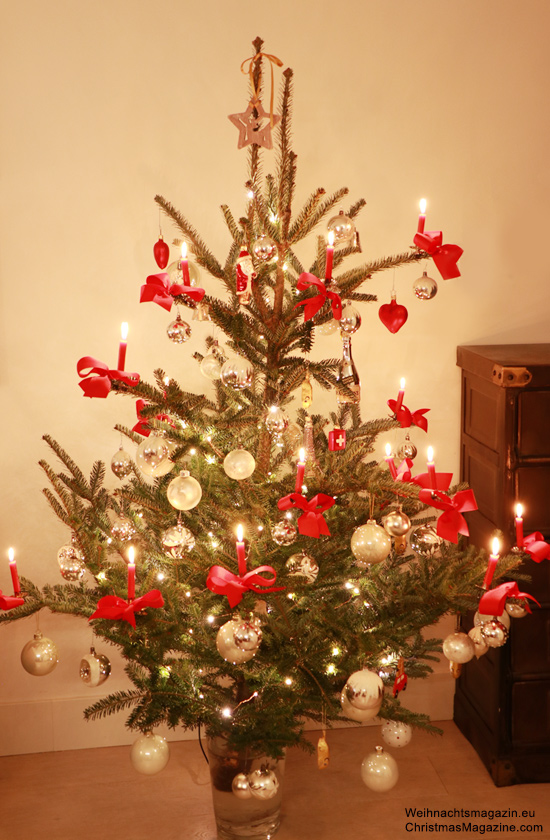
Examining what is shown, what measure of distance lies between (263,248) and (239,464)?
440 mm

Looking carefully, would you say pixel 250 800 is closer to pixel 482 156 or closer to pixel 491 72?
pixel 482 156

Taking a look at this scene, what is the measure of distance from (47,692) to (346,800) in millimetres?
1015

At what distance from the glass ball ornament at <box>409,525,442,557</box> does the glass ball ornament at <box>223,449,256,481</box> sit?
0.47 metres

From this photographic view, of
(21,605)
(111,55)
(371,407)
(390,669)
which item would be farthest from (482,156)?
(21,605)

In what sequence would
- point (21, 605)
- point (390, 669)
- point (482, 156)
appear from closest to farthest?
point (21, 605) < point (390, 669) < point (482, 156)

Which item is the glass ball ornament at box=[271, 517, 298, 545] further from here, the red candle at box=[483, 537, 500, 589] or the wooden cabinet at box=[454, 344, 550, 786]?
the wooden cabinet at box=[454, 344, 550, 786]

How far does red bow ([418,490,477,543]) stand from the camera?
160 cm

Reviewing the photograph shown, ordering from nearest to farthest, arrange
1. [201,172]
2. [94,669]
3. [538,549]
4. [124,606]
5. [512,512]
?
[124,606], [538,549], [94,669], [512,512], [201,172]

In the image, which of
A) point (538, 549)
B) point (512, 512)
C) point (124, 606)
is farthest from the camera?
point (512, 512)

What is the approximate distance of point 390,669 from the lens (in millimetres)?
1966

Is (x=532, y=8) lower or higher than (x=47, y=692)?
higher

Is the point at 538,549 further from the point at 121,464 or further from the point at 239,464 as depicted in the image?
the point at 121,464

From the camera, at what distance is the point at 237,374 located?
64.4 inches

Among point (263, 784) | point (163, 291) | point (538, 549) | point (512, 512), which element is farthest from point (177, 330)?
point (512, 512)
